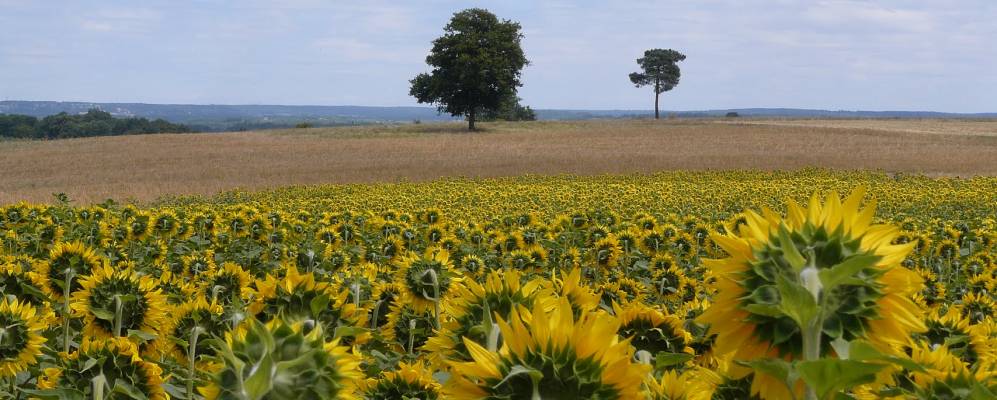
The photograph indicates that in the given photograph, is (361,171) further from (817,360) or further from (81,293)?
(817,360)

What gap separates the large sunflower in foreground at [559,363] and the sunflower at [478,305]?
0.40 m

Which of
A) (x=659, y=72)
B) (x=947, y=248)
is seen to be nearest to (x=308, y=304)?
(x=947, y=248)

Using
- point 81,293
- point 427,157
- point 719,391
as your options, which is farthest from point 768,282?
point 427,157

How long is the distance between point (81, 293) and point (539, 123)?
59944mm

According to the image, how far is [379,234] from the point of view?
24.2 feet

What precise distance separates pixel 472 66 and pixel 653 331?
5604cm

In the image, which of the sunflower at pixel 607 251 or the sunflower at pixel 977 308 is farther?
the sunflower at pixel 607 251

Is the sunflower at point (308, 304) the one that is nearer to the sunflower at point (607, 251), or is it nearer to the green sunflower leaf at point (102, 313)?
the green sunflower leaf at point (102, 313)

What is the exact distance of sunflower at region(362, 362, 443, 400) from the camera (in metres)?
1.89

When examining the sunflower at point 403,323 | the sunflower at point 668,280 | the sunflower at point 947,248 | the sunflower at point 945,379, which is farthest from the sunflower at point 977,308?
the sunflower at point 947,248

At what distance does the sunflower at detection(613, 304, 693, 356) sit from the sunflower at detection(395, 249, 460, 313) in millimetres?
767

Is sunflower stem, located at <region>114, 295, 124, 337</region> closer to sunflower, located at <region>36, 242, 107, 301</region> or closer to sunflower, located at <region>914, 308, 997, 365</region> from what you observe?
sunflower, located at <region>36, 242, 107, 301</region>

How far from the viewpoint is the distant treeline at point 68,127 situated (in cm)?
7738

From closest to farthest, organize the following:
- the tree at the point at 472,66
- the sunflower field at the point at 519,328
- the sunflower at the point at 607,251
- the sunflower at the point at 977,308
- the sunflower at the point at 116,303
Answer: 1. the sunflower field at the point at 519,328
2. the sunflower at the point at 116,303
3. the sunflower at the point at 977,308
4. the sunflower at the point at 607,251
5. the tree at the point at 472,66
